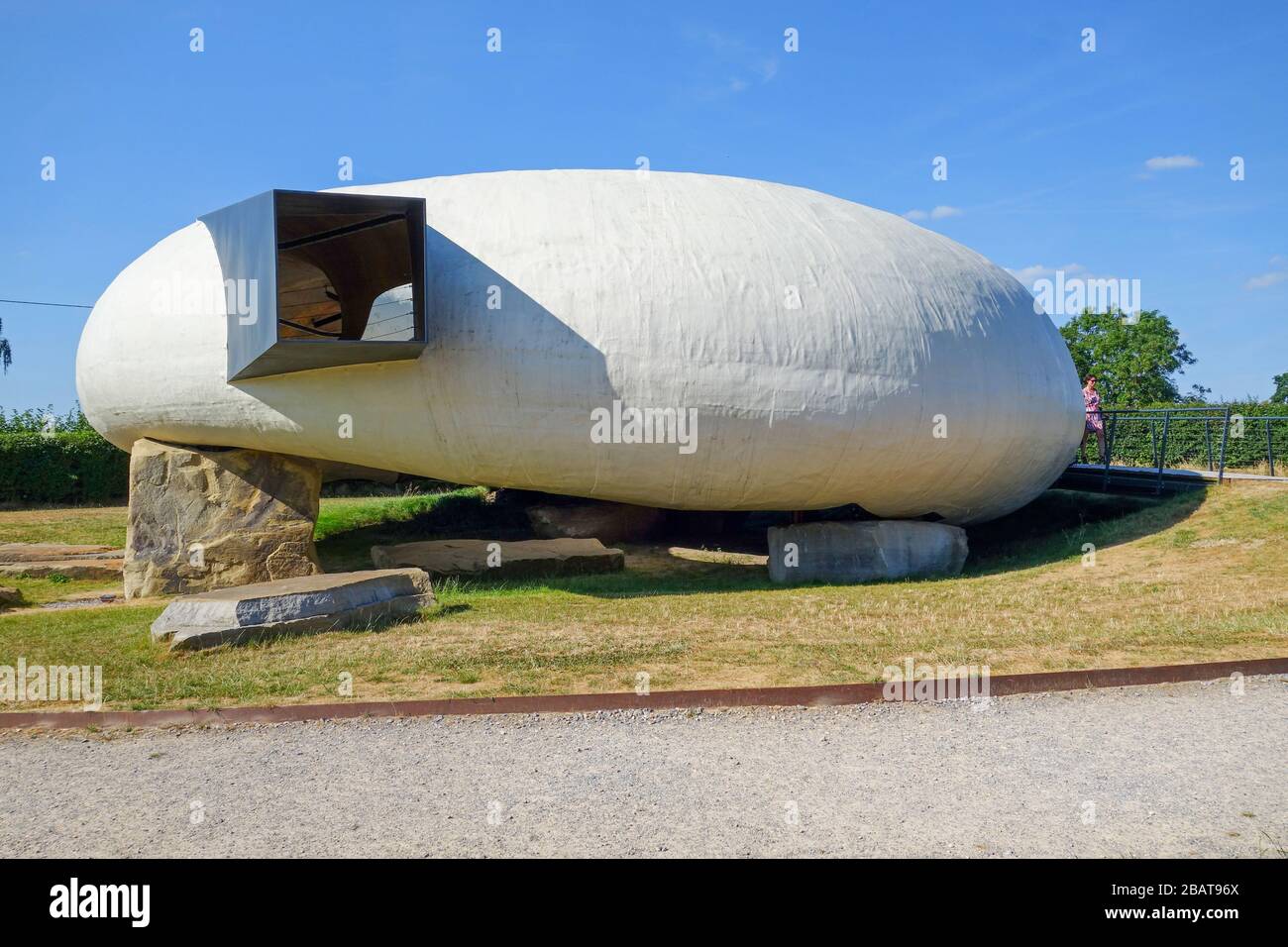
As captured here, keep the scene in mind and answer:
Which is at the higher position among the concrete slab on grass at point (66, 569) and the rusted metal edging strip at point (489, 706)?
the concrete slab on grass at point (66, 569)

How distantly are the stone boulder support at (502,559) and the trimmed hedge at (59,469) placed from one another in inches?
697

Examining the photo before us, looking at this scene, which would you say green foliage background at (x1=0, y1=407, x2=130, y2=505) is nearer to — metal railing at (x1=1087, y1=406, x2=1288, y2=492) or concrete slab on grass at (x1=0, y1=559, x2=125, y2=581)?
concrete slab on grass at (x1=0, y1=559, x2=125, y2=581)

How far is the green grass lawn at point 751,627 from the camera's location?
26.2 feet

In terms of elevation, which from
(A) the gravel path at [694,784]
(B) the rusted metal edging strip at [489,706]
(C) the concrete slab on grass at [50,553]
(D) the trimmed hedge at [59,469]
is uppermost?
(D) the trimmed hedge at [59,469]

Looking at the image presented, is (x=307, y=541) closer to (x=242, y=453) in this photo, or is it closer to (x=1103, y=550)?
(x=242, y=453)

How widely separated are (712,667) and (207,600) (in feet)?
16.3

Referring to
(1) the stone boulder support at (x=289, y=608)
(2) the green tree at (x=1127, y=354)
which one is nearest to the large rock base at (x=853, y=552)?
(1) the stone boulder support at (x=289, y=608)

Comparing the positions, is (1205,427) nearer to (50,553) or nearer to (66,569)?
(66,569)

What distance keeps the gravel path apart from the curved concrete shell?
650 centimetres

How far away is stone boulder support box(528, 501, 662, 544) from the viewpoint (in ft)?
57.5

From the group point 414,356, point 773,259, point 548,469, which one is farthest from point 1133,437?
point 414,356

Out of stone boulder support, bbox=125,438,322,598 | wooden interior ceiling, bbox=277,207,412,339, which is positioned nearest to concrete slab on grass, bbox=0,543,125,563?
stone boulder support, bbox=125,438,322,598

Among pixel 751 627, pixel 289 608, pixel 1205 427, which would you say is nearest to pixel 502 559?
pixel 289 608

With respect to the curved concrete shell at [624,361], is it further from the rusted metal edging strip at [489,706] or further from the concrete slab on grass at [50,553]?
the rusted metal edging strip at [489,706]
